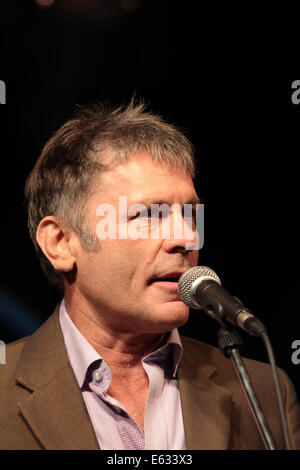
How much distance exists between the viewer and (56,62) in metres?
2.57

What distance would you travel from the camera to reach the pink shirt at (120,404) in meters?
1.95

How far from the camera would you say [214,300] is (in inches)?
62.8

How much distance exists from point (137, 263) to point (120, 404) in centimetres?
52

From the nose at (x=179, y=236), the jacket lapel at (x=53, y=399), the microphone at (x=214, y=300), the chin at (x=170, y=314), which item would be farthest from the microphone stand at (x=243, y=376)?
the jacket lapel at (x=53, y=399)

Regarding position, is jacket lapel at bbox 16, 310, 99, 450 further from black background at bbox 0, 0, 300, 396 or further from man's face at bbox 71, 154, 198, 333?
black background at bbox 0, 0, 300, 396

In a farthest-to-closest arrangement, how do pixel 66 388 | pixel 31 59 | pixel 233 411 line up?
pixel 31 59
pixel 233 411
pixel 66 388

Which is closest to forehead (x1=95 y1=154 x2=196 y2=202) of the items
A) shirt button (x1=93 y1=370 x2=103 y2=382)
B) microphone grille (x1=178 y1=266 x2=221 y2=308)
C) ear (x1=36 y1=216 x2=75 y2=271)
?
ear (x1=36 y1=216 x2=75 y2=271)

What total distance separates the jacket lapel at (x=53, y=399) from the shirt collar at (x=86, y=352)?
4 cm

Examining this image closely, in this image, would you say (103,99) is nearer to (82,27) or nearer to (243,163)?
(82,27)

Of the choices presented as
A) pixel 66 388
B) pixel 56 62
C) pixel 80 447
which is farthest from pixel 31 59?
pixel 80 447

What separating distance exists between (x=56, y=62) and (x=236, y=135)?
96 cm

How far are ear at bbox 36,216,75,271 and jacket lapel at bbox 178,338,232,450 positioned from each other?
0.63 meters

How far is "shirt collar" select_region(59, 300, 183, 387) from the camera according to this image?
205cm

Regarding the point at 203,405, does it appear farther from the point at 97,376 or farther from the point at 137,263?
the point at 137,263
